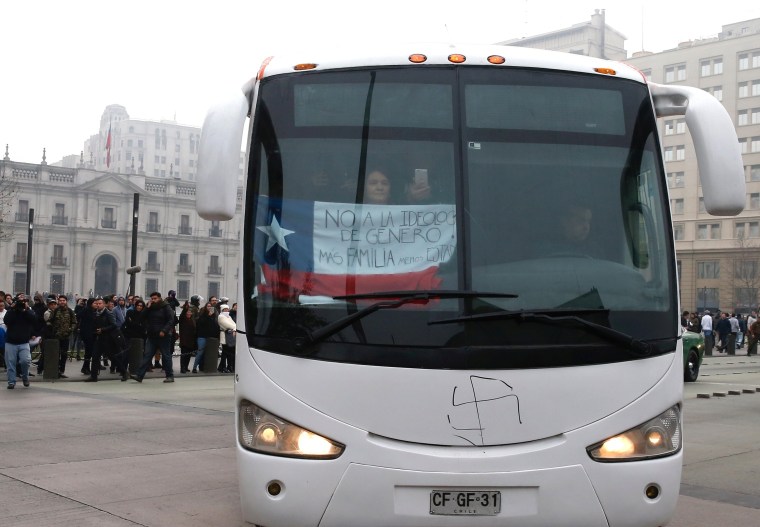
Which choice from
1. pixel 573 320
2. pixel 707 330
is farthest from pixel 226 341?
pixel 707 330

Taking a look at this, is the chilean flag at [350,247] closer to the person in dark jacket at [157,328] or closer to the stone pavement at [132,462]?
the stone pavement at [132,462]

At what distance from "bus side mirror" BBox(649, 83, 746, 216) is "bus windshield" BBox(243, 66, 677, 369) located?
219 millimetres

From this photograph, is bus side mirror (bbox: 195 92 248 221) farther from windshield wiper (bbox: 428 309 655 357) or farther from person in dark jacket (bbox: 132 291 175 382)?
person in dark jacket (bbox: 132 291 175 382)

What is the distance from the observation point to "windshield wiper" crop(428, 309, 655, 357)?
4551 mm

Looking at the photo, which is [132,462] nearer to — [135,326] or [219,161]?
[219,161]

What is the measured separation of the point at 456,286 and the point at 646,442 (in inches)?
45.8

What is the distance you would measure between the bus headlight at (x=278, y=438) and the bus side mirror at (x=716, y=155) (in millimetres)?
2290

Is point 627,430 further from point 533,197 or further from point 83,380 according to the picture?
point 83,380

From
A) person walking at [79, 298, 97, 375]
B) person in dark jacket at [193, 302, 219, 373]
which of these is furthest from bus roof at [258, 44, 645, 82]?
person in dark jacket at [193, 302, 219, 373]

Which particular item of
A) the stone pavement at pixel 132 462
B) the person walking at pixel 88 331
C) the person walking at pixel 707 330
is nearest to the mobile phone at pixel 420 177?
the stone pavement at pixel 132 462

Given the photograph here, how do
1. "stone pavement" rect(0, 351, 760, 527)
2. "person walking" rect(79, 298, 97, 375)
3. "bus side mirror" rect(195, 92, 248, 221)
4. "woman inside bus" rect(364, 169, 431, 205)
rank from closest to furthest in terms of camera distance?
"woman inside bus" rect(364, 169, 431, 205), "bus side mirror" rect(195, 92, 248, 221), "stone pavement" rect(0, 351, 760, 527), "person walking" rect(79, 298, 97, 375)

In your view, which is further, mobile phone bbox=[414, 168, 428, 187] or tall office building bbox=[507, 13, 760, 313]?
tall office building bbox=[507, 13, 760, 313]

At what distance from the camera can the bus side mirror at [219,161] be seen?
501cm

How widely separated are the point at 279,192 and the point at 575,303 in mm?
1567
